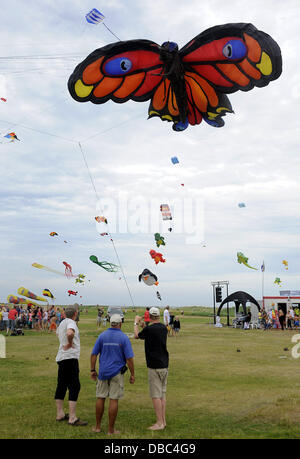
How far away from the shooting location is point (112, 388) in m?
5.54

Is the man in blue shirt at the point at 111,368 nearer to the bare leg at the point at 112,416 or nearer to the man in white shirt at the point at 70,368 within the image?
the bare leg at the point at 112,416

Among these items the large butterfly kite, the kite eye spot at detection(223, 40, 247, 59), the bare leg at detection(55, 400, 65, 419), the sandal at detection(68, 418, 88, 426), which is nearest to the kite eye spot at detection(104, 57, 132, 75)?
the large butterfly kite

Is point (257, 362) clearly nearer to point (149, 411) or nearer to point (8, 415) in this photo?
point (149, 411)

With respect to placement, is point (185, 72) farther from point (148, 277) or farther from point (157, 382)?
point (148, 277)

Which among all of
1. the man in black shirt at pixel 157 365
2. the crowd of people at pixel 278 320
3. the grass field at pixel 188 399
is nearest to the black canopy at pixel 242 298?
the crowd of people at pixel 278 320

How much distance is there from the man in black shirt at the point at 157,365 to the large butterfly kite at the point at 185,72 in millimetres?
4017

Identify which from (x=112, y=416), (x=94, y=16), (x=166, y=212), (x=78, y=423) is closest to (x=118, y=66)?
(x=94, y=16)

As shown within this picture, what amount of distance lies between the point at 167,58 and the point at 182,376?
24.0ft

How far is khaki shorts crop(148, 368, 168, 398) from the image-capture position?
5773 mm

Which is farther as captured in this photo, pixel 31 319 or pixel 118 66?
pixel 31 319

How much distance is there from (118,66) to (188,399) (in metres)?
6.26

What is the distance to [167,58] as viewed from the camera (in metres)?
6.83

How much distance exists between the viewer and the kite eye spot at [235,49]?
6293 millimetres

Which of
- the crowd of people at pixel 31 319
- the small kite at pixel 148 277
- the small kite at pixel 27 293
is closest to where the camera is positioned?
the small kite at pixel 148 277
